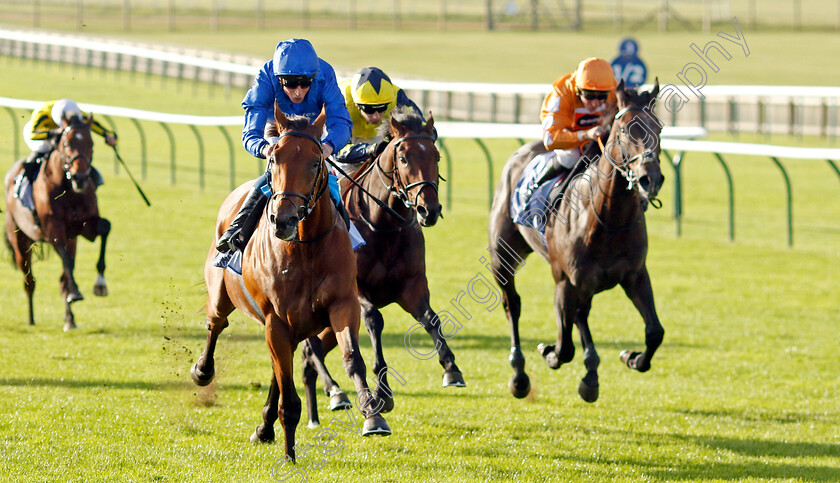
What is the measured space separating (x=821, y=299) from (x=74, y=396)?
710 centimetres

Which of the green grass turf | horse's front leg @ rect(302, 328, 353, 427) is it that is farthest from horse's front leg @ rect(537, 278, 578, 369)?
horse's front leg @ rect(302, 328, 353, 427)

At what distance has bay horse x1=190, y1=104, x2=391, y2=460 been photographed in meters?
4.61

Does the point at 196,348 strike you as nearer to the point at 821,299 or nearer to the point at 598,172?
the point at 598,172

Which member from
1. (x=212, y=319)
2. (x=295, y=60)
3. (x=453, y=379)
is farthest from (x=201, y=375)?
(x=295, y=60)

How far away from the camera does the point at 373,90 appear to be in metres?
6.30

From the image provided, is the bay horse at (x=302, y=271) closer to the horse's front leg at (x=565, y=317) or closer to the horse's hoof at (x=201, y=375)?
the horse's hoof at (x=201, y=375)

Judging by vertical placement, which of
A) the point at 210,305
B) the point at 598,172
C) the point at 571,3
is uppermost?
the point at 571,3

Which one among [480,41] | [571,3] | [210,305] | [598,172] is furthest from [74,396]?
[571,3]

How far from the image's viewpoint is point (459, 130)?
13.5 m

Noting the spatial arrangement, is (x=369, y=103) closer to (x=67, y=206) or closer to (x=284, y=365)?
(x=284, y=365)

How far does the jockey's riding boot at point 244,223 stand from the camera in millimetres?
5402

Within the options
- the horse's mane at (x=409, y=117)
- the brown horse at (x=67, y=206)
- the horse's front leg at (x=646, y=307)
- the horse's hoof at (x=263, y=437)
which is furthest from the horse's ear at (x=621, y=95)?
the brown horse at (x=67, y=206)

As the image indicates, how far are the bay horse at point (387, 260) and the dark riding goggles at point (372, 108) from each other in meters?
0.34

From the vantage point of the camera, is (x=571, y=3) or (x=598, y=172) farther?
(x=571, y=3)
